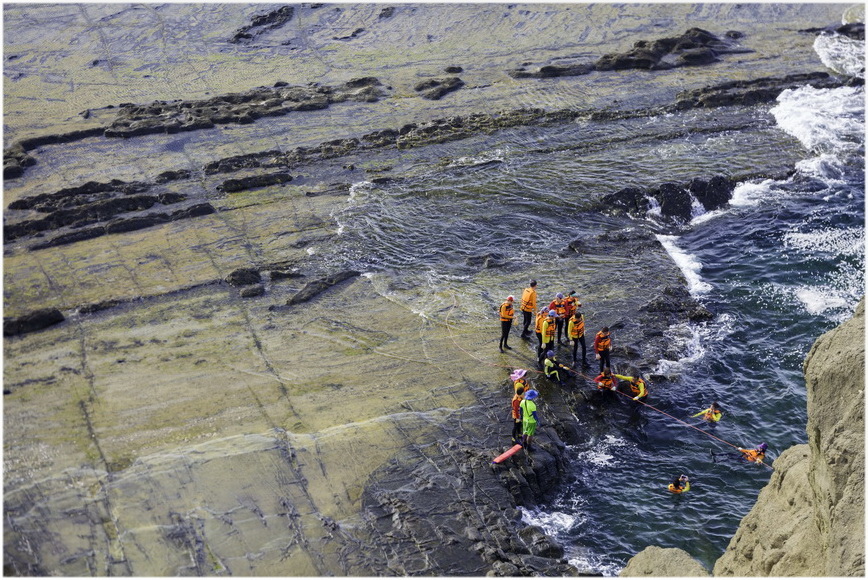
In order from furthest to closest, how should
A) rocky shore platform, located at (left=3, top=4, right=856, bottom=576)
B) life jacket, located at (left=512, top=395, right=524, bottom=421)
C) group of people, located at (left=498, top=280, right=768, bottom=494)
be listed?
group of people, located at (left=498, top=280, right=768, bottom=494) < life jacket, located at (left=512, top=395, right=524, bottom=421) < rocky shore platform, located at (left=3, top=4, right=856, bottom=576)

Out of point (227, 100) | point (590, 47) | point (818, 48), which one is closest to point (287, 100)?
point (227, 100)

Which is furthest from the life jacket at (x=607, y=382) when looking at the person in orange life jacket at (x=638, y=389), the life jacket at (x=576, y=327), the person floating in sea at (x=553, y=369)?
the life jacket at (x=576, y=327)

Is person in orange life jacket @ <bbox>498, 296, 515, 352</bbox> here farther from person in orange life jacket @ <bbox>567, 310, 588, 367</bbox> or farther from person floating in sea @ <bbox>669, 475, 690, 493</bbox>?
person floating in sea @ <bbox>669, 475, 690, 493</bbox>

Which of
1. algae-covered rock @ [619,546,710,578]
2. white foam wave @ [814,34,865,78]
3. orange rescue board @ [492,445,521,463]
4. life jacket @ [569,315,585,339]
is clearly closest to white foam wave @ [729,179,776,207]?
life jacket @ [569,315,585,339]

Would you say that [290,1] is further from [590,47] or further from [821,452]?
[821,452]

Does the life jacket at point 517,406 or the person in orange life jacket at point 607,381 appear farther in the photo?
the person in orange life jacket at point 607,381

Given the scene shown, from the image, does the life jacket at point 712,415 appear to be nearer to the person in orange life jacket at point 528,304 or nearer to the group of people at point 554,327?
the group of people at point 554,327
